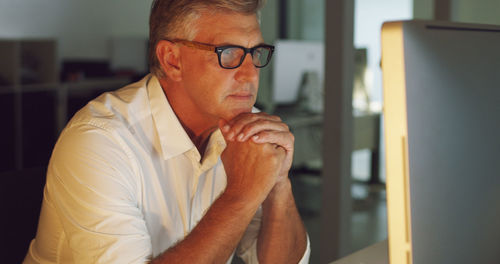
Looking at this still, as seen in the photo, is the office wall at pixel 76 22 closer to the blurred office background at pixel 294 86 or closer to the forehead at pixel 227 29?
the blurred office background at pixel 294 86

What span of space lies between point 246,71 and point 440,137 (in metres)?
0.61

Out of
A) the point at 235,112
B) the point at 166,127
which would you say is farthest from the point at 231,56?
the point at 166,127

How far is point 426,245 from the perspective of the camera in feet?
1.84

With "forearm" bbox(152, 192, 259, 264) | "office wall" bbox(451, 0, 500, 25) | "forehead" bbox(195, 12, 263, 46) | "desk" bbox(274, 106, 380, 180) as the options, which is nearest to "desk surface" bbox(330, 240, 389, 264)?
"forearm" bbox(152, 192, 259, 264)

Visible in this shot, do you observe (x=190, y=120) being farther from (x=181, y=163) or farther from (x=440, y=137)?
(x=440, y=137)

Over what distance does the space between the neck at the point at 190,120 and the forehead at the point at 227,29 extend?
7.1 inches

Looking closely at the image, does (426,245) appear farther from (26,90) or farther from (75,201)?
(26,90)

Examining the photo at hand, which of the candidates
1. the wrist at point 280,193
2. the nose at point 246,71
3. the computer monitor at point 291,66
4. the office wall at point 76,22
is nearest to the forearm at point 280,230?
the wrist at point 280,193

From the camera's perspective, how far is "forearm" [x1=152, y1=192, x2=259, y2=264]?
0.92 metres

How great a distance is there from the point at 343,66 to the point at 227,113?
124 centimetres

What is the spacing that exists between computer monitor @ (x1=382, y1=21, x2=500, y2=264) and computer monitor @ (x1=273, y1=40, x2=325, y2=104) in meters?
3.10

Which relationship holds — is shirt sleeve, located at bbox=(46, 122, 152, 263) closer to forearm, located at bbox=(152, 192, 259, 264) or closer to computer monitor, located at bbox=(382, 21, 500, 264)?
forearm, located at bbox=(152, 192, 259, 264)

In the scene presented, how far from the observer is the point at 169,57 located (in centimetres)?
121

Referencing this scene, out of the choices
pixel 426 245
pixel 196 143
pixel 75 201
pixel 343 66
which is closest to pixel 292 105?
pixel 343 66
